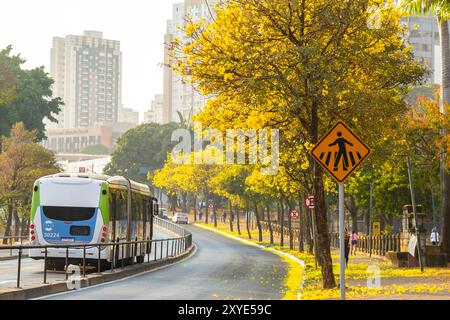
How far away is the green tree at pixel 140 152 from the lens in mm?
143750

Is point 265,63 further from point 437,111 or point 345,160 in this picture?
point 437,111

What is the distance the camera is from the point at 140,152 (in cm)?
14488

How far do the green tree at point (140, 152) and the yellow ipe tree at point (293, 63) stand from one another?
11696cm

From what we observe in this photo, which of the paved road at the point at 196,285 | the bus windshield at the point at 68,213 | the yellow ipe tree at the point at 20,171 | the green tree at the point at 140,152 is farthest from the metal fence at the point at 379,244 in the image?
the green tree at the point at 140,152

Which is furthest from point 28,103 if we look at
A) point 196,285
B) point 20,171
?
point 196,285

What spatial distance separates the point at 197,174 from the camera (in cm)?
10456

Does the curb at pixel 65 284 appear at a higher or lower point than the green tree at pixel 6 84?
lower

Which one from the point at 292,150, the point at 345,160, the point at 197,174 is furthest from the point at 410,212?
the point at 197,174

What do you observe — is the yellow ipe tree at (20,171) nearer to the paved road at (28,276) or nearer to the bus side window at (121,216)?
the bus side window at (121,216)

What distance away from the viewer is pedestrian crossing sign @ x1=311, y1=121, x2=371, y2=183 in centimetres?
1700

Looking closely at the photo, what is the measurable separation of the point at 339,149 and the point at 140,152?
128831 mm

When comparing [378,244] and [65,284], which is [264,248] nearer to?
[378,244]
